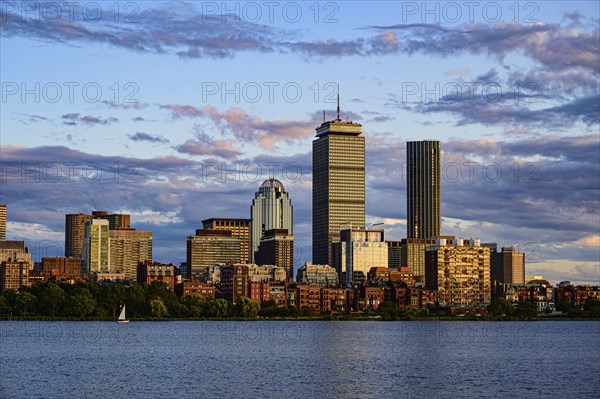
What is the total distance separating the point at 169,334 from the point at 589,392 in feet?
331

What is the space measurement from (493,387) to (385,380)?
34.0ft

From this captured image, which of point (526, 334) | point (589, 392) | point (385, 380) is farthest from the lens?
point (526, 334)

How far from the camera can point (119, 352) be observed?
5089 inches

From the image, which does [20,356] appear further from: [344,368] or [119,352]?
[344,368]

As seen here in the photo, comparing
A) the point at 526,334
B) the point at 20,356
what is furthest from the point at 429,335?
the point at 20,356

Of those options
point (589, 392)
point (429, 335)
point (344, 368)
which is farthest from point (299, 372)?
point (429, 335)

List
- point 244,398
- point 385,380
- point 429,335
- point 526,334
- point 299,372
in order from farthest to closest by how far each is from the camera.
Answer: point 526,334 → point 429,335 → point 299,372 → point 385,380 → point 244,398

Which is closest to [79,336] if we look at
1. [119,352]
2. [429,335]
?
[119,352]

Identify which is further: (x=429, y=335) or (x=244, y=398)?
(x=429, y=335)

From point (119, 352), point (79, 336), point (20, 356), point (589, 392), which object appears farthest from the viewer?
point (79, 336)

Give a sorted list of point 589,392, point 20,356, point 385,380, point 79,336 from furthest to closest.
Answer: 1. point 79,336
2. point 20,356
3. point 385,380
4. point 589,392

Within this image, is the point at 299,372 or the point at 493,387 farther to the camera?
the point at 299,372

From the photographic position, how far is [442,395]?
84.2m

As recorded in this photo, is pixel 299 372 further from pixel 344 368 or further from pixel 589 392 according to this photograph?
pixel 589 392
